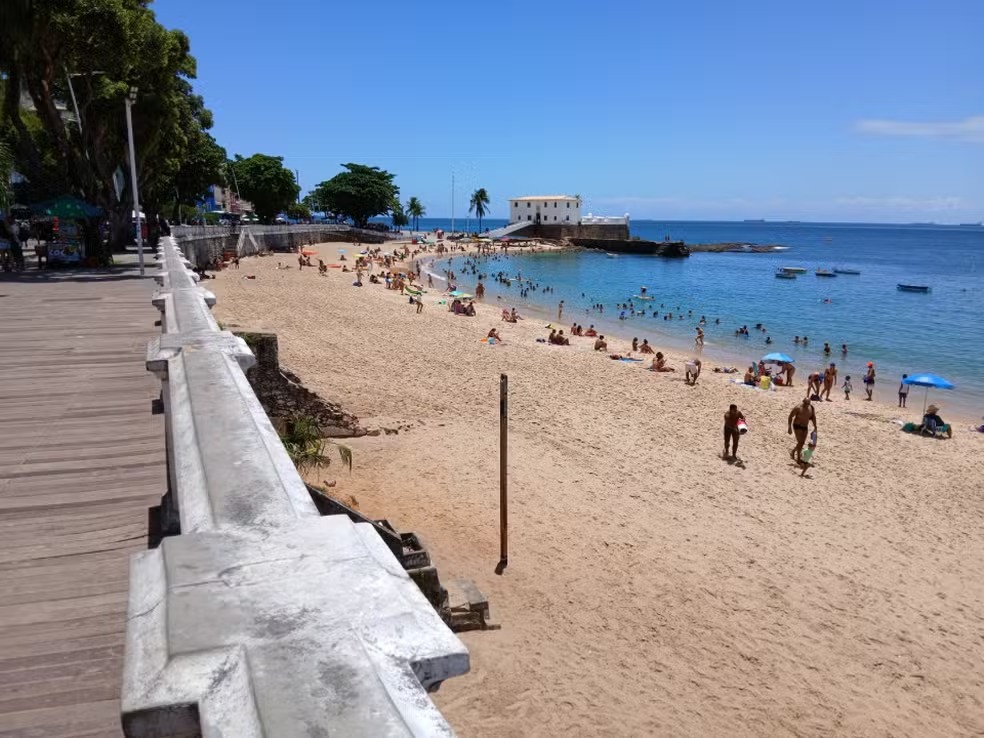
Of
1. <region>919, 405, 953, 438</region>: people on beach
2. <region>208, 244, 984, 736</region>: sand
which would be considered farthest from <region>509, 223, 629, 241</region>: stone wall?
<region>919, 405, 953, 438</region>: people on beach

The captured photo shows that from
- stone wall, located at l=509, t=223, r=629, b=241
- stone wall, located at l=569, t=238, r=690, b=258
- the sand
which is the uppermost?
stone wall, located at l=509, t=223, r=629, b=241

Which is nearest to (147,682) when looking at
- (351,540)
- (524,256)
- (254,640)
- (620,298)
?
(254,640)

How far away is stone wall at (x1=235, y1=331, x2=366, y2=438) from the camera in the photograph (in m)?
10.2

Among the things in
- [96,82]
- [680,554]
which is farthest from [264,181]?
[680,554]

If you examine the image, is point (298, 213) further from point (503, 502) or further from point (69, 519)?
point (69, 519)

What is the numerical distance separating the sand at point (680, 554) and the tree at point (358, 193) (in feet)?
226

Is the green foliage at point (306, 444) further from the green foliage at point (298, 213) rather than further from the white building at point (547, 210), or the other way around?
the white building at point (547, 210)

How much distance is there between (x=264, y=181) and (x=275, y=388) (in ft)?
210

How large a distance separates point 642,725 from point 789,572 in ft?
13.6

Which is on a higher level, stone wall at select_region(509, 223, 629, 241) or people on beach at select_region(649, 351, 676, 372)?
stone wall at select_region(509, 223, 629, 241)

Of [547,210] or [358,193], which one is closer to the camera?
[358,193]

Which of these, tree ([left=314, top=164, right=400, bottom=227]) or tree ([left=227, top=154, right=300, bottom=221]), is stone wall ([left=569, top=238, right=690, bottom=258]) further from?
tree ([left=227, top=154, right=300, bottom=221])

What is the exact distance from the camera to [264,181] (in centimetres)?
6862

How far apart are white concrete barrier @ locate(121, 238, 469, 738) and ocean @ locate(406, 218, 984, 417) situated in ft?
84.7
